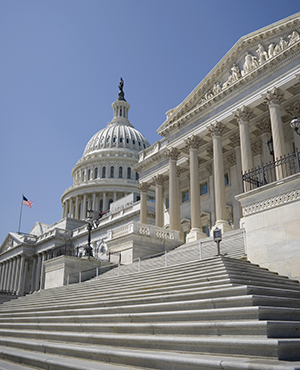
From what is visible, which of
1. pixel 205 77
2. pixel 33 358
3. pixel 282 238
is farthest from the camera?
pixel 205 77

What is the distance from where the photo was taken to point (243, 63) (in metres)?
32.2

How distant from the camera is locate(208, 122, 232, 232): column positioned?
98.8ft

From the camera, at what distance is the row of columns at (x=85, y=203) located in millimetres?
103938

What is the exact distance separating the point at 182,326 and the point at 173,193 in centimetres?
2755

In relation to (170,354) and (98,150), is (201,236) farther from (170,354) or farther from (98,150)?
(98,150)

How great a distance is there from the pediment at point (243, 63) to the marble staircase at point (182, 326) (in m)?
19.4

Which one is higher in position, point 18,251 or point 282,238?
point 18,251

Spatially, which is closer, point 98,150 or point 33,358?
point 33,358

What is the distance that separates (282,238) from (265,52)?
20020mm

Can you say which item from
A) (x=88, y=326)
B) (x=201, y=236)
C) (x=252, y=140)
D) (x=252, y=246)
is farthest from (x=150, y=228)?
(x=88, y=326)

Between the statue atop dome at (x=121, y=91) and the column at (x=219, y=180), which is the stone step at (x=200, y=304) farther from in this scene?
the statue atop dome at (x=121, y=91)

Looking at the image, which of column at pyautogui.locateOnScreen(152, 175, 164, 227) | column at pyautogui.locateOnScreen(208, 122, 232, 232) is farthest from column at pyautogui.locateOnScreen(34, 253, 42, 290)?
column at pyautogui.locateOnScreen(208, 122, 232, 232)

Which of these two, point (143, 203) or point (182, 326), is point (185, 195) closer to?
point (143, 203)

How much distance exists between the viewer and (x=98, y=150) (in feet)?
389
